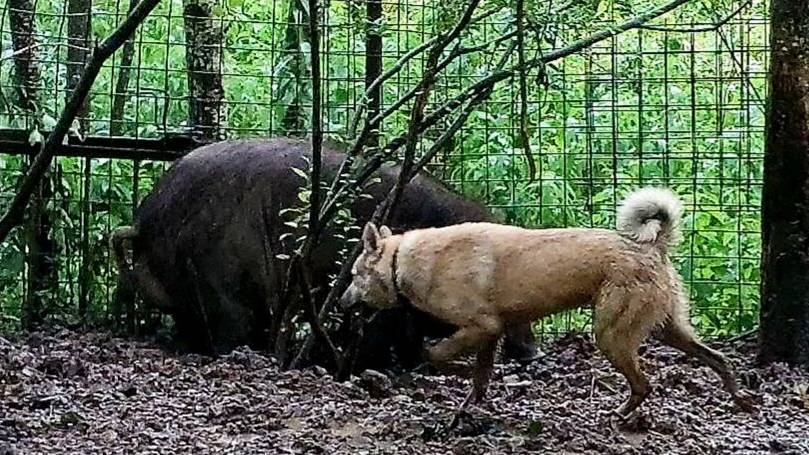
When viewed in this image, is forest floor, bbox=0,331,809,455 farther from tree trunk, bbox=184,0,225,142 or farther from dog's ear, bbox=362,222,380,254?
tree trunk, bbox=184,0,225,142

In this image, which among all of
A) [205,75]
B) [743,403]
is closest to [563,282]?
[743,403]

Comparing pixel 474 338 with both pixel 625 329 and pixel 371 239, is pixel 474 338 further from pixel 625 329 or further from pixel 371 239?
pixel 371 239

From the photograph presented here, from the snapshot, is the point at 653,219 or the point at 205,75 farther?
the point at 205,75

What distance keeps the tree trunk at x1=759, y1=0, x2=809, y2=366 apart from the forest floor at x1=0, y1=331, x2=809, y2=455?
0.77 feet

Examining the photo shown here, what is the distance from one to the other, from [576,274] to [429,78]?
50.2 inches

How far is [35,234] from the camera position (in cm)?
837

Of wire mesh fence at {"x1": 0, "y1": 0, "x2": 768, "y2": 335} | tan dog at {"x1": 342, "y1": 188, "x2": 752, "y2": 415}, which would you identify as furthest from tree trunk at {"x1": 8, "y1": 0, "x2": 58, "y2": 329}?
tan dog at {"x1": 342, "y1": 188, "x2": 752, "y2": 415}

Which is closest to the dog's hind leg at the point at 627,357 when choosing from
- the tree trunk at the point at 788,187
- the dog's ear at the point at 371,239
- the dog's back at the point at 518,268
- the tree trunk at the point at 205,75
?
the dog's back at the point at 518,268

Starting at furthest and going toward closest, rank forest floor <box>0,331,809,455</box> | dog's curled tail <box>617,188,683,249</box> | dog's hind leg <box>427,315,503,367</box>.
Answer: dog's hind leg <box>427,315,503,367</box> < dog's curled tail <box>617,188,683,249</box> < forest floor <box>0,331,809,455</box>

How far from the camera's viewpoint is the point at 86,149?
8.12m

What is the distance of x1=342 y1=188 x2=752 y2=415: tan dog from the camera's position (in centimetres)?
498

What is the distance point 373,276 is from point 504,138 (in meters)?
3.18

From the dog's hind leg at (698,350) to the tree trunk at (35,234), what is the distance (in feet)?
14.6

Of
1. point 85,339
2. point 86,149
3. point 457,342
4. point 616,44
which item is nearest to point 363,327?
point 457,342
